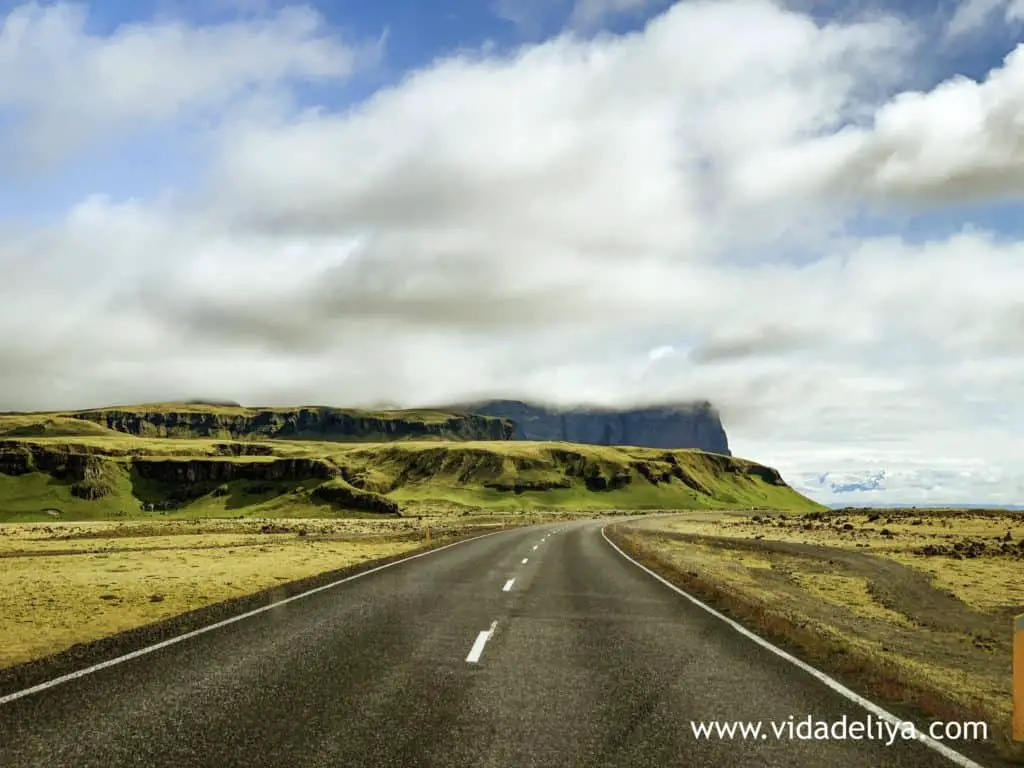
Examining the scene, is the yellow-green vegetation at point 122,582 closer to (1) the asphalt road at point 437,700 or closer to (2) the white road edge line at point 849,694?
(1) the asphalt road at point 437,700

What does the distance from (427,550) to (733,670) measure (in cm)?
2727

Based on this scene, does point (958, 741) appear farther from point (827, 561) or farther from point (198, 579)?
point (827, 561)

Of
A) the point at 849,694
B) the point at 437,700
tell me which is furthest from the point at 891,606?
the point at 437,700

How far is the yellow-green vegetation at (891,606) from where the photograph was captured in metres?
9.96

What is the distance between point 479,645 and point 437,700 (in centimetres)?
338

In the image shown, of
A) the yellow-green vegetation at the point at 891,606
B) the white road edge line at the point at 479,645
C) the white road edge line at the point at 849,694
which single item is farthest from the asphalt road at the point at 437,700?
the yellow-green vegetation at the point at 891,606

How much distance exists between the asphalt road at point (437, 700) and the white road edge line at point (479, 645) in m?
0.04

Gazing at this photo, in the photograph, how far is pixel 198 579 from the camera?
77.0 ft

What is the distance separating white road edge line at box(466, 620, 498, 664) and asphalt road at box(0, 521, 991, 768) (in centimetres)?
4

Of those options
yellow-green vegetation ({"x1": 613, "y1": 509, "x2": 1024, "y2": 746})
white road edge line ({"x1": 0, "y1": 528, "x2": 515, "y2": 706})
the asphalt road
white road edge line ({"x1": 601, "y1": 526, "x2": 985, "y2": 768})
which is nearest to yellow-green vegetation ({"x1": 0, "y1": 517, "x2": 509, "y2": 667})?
white road edge line ({"x1": 0, "y1": 528, "x2": 515, "y2": 706})

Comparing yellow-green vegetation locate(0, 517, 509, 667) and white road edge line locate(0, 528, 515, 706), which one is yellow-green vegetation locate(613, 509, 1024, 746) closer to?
white road edge line locate(0, 528, 515, 706)

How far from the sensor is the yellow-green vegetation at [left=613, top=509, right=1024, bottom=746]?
9961 mm

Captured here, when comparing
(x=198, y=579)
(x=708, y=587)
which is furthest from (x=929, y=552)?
(x=198, y=579)

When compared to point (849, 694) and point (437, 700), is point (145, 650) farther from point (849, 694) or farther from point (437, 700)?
point (849, 694)
